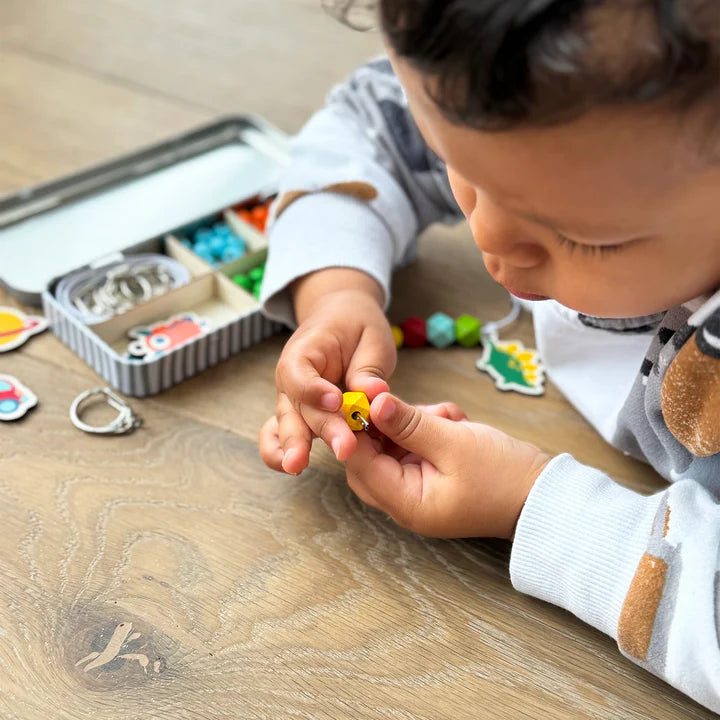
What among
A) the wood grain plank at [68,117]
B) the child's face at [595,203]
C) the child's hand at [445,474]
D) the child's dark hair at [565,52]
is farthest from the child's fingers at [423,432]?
the wood grain plank at [68,117]

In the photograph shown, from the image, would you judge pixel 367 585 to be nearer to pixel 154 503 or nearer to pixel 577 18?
pixel 154 503

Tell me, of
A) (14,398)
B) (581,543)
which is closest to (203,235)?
(14,398)

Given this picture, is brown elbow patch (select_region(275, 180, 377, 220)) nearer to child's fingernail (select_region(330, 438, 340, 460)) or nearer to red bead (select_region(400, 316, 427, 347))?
red bead (select_region(400, 316, 427, 347))

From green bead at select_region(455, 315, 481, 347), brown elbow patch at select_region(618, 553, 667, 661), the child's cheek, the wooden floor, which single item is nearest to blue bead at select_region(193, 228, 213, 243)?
the wooden floor

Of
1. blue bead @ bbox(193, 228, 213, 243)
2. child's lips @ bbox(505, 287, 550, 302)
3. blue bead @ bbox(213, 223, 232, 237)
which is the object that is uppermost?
child's lips @ bbox(505, 287, 550, 302)

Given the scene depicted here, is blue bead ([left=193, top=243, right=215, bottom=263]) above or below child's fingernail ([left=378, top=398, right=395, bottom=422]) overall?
below

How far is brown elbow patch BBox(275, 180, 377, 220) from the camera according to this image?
77cm

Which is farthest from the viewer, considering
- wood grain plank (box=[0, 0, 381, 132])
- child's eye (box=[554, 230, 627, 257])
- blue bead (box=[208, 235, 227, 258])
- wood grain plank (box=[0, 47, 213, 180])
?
wood grain plank (box=[0, 0, 381, 132])

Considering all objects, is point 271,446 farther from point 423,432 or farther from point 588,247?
point 588,247

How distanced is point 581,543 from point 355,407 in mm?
155

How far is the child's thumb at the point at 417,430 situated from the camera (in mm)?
564

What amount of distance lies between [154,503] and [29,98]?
23.8 inches

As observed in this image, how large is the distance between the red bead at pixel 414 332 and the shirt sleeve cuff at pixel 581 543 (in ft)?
0.66

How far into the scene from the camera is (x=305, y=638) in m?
0.53
